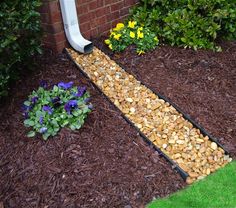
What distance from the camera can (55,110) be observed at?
11.1 feet

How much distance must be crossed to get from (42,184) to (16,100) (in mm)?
1098

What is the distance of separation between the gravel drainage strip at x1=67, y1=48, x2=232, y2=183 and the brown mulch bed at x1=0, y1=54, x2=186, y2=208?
151 mm

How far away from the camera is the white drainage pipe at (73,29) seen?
4199mm

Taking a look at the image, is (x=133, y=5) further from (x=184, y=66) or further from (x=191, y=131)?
(x=191, y=131)

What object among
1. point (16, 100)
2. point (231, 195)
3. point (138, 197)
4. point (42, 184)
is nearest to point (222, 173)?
point (231, 195)

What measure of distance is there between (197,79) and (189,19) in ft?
3.35

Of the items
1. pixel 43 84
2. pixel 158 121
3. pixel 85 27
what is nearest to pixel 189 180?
pixel 158 121

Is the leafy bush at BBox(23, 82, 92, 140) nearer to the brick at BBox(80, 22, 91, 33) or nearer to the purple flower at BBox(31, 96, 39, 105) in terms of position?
the purple flower at BBox(31, 96, 39, 105)

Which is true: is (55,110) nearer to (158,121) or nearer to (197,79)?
(158,121)

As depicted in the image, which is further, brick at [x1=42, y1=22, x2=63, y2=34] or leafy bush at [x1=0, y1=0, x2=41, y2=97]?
brick at [x1=42, y1=22, x2=63, y2=34]

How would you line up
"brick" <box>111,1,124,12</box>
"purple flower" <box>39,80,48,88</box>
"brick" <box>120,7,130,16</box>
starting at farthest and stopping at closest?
1. "brick" <box>120,7,130,16</box>
2. "brick" <box>111,1,124,12</box>
3. "purple flower" <box>39,80,48,88</box>

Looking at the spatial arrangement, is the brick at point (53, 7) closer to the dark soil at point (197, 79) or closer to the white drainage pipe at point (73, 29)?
the white drainage pipe at point (73, 29)

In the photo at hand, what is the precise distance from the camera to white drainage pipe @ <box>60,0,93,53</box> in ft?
13.8

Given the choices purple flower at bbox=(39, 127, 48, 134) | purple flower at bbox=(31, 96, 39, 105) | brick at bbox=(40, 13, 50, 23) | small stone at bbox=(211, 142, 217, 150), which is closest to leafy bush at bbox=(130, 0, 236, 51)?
brick at bbox=(40, 13, 50, 23)
